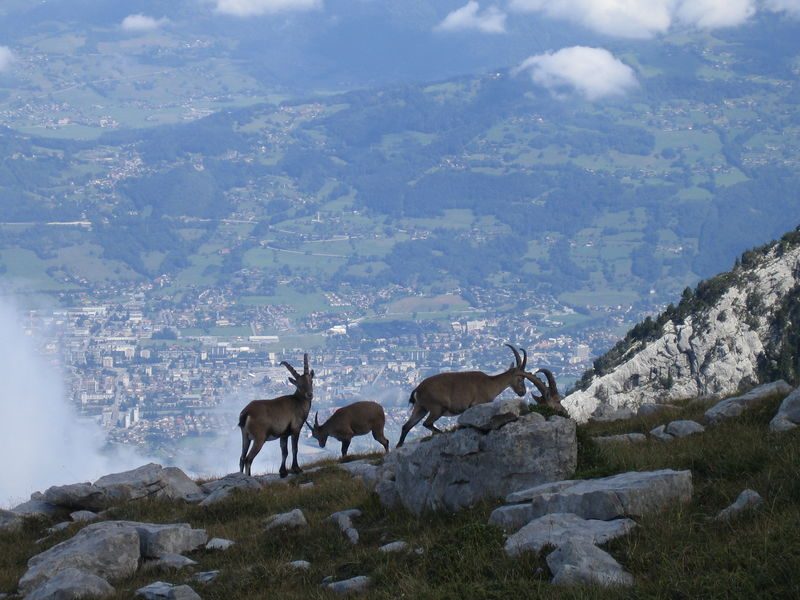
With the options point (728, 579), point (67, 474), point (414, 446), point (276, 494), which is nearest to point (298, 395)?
point (276, 494)

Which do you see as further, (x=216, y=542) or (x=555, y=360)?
(x=555, y=360)

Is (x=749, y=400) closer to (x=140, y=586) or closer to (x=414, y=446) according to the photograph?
(x=414, y=446)

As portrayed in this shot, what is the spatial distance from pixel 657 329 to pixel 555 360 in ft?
440

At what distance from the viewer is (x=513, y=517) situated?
40.9 ft

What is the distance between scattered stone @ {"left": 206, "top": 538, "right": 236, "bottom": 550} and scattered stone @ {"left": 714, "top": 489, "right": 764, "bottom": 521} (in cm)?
618

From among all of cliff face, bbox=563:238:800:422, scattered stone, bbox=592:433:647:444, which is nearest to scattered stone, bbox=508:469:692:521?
scattered stone, bbox=592:433:647:444

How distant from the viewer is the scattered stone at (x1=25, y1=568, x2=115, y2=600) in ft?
42.0

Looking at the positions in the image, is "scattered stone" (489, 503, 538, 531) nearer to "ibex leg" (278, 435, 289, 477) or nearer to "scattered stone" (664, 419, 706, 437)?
"scattered stone" (664, 419, 706, 437)

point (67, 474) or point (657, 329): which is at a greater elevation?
point (657, 329)

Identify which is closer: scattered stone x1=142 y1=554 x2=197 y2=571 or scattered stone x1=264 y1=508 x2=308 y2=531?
scattered stone x1=142 y1=554 x2=197 y2=571

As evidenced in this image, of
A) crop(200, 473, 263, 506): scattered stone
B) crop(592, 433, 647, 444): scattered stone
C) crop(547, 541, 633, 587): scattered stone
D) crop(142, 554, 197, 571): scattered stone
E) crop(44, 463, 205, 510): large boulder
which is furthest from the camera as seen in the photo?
crop(44, 463, 205, 510): large boulder

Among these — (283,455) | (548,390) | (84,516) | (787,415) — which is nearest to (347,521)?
(787,415)

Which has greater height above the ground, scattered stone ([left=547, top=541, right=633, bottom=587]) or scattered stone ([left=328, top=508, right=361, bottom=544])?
scattered stone ([left=547, top=541, right=633, bottom=587])

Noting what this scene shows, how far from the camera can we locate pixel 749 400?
18.7 m
